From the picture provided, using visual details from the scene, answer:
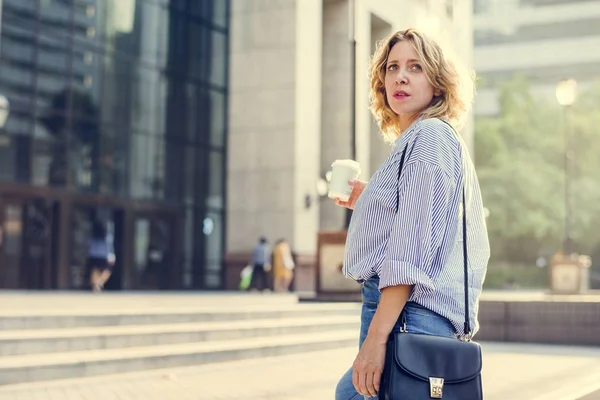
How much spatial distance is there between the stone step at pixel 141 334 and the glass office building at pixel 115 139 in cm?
1143

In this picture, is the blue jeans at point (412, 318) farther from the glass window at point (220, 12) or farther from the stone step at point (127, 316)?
the glass window at point (220, 12)

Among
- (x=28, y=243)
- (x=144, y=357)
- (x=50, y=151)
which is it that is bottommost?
(x=144, y=357)

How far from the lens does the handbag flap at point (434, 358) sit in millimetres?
2357

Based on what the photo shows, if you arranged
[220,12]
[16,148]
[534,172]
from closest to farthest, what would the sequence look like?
[16,148]
[220,12]
[534,172]

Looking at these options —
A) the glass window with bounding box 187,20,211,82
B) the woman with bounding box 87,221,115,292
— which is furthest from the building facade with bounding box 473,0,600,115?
the woman with bounding box 87,221,115,292

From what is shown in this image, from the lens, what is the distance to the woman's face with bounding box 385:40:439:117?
2.68 meters

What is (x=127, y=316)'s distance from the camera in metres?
10.5

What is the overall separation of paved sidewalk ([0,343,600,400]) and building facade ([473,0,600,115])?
202 ft

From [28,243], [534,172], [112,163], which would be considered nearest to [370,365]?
[28,243]

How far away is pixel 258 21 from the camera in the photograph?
92.8 ft

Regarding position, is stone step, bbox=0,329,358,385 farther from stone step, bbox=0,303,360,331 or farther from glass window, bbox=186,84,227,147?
glass window, bbox=186,84,227,147

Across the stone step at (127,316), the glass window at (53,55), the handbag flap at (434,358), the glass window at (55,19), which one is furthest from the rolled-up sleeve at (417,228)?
the glass window at (55,19)

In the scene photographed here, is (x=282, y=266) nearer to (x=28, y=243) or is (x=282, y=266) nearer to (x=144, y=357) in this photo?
(x=28, y=243)

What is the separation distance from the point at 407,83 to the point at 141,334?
770cm
